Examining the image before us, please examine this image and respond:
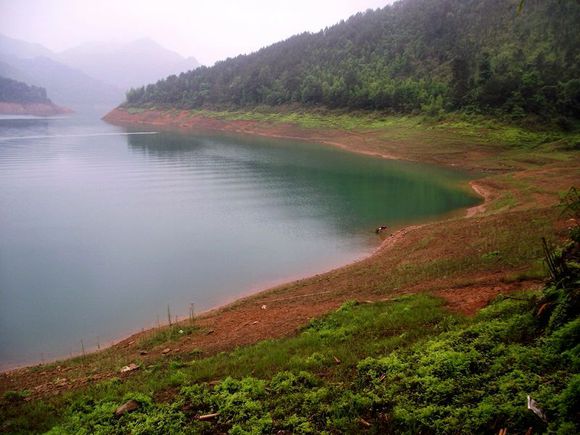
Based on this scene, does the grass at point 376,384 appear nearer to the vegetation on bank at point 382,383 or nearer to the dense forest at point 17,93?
the vegetation on bank at point 382,383

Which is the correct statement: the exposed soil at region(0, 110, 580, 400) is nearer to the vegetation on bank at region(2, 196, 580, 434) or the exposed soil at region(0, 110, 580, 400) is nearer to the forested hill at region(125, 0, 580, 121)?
the vegetation on bank at region(2, 196, 580, 434)

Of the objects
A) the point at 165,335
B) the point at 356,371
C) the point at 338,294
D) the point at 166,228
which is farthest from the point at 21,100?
the point at 356,371

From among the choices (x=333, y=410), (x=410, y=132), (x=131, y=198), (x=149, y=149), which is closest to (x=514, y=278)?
(x=333, y=410)

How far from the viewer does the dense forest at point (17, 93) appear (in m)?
125

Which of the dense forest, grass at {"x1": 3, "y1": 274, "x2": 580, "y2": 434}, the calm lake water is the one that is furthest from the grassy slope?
the dense forest

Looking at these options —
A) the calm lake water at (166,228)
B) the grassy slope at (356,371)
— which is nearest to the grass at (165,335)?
the grassy slope at (356,371)

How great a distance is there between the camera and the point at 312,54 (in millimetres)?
99375

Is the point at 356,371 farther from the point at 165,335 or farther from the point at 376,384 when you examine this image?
the point at 165,335

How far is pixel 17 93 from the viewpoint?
420 feet

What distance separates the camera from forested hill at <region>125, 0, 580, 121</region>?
4834 cm

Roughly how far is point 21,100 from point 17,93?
7.17 feet

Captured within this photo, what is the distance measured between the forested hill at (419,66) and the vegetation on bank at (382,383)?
45384mm

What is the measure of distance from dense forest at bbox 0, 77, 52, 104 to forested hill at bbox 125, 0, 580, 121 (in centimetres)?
3701

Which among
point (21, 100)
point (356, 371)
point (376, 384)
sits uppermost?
point (21, 100)
